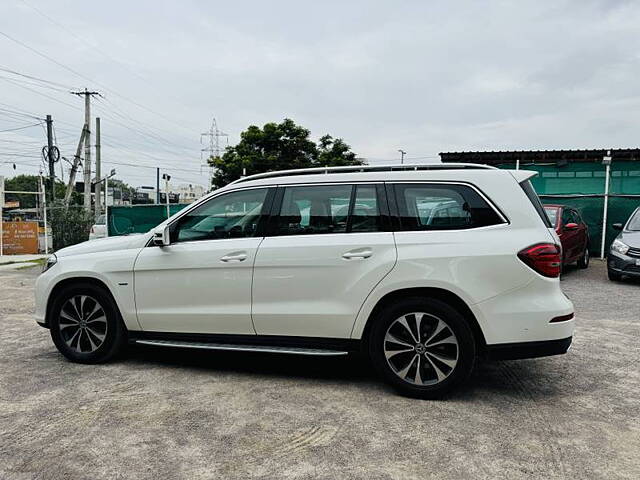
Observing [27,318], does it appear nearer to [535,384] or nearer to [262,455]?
[262,455]

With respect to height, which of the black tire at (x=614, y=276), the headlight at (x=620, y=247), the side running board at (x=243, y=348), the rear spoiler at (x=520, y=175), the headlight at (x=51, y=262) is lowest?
the black tire at (x=614, y=276)

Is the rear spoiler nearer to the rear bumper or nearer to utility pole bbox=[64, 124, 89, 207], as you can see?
the rear bumper

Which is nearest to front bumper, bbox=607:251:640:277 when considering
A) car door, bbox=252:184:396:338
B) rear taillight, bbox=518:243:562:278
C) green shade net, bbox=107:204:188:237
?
rear taillight, bbox=518:243:562:278

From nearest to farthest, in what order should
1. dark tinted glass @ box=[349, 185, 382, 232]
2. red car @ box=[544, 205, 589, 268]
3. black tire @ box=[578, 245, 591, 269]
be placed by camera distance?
dark tinted glass @ box=[349, 185, 382, 232]
red car @ box=[544, 205, 589, 268]
black tire @ box=[578, 245, 591, 269]

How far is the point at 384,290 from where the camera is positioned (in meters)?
3.96

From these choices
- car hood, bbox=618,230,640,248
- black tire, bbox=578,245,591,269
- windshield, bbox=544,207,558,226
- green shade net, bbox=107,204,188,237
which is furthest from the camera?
green shade net, bbox=107,204,188,237

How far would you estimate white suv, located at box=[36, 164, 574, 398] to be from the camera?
3.80m

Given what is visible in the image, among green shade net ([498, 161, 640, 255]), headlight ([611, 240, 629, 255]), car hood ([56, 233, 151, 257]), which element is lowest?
headlight ([611, 240, 629, 255])

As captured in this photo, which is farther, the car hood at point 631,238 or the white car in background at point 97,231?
the white car in background at point 97,231

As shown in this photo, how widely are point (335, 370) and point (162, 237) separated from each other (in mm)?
1955

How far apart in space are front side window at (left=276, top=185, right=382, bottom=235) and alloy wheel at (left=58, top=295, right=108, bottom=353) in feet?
6.38

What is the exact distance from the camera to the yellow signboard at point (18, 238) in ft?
53.6

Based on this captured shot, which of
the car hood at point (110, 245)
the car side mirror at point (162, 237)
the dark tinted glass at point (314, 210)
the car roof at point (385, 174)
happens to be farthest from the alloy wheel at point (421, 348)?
the car hood at point (110, 245)

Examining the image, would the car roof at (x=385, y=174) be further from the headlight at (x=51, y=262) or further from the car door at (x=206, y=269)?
the headlight at (x=51, y=262)
